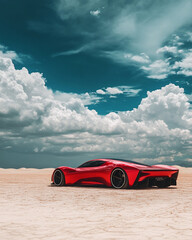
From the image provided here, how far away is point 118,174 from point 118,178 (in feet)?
0.45

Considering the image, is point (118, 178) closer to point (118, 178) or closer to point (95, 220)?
point (118, 178)

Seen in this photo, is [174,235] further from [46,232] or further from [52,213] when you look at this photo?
[52,213]

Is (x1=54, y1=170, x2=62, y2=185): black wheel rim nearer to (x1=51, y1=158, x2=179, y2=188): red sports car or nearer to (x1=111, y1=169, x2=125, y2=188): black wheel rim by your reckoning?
(x1=51, y1=158, x2=179, y2=188): red sports car

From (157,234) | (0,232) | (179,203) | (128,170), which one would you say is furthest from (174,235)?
(128,170)

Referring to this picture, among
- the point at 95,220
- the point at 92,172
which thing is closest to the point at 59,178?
the point at 92,172

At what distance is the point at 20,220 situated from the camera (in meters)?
4.79

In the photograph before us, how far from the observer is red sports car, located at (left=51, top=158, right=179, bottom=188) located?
9453mm

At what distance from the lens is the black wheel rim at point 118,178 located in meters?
9.83

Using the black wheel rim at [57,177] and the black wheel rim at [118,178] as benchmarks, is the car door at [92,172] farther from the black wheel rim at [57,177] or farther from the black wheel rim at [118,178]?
the black wheel rim at [57,177]

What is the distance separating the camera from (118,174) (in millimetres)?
10016

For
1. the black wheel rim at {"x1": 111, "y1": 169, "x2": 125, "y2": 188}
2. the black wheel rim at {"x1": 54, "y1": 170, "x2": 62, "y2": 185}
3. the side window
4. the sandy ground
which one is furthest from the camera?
the black wheel rim at {"x1": 54, "y1": 170, "x2": 62, "y2": 185}

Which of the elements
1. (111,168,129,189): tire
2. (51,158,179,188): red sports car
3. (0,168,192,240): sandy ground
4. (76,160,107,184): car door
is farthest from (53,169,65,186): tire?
(0,168,192,240): sandy ground

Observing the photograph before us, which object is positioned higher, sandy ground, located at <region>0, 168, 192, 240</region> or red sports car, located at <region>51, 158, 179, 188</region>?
red sports car, located at <region>51, 158, 179, 188</region>

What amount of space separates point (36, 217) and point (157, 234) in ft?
7.15
